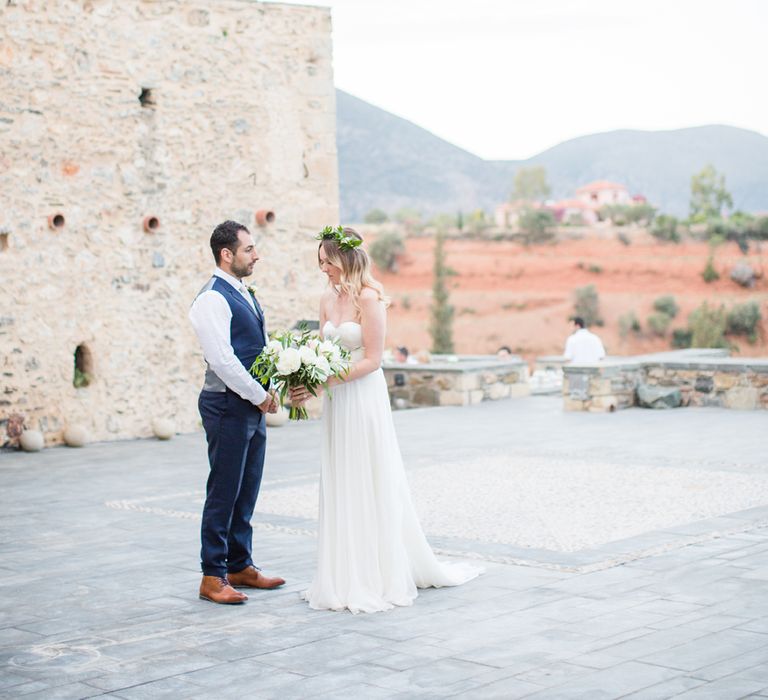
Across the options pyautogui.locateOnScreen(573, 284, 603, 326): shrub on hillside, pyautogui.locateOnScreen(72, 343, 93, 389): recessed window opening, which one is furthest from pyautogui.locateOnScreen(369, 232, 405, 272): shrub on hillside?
pyautogui.locateOnScreen(72, 343, 93, 389): recessed window opening

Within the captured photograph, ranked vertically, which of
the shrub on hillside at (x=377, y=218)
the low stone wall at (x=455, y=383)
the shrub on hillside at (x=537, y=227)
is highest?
the shrub on hillside at (x=377, y=218)

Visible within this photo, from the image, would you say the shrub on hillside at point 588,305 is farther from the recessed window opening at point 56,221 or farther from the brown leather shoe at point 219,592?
the brown leather shoe at point 219,592

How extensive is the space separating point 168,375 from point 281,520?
5505 millimetres

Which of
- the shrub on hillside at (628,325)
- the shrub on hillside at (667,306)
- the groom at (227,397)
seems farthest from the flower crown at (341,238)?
the shrub on hillside at (667,306)

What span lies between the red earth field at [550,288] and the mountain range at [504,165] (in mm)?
26670

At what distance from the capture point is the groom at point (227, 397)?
5.41 meters

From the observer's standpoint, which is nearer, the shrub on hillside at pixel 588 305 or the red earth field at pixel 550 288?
the red earth field at pixel 550 288

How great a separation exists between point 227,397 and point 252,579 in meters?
0.91

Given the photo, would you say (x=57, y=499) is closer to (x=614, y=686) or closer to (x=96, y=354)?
(x=96, y=354)

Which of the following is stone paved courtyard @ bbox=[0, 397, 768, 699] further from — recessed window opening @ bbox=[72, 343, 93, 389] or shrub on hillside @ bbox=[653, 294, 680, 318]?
shrub on hillside @ bbox=[653, 294, 680, 318]

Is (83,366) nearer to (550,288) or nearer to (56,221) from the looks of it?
(56,221)

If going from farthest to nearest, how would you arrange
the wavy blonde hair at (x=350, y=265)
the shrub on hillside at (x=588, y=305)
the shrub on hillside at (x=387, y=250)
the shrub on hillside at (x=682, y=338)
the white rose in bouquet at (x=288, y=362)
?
the shrub on hillside at (x=387, y=250)
the shrub on hillside at (x=588, y=305)
the shrub on hillside at (x=682, y=338)
the wavy blonde hair at (x=350, y=265)
the white rose in bouquet at (x=288, y=362)

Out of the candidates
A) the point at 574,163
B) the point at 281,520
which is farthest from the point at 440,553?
the point at 574,163

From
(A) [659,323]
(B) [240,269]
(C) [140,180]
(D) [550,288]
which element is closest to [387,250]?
(D) [550,288]
